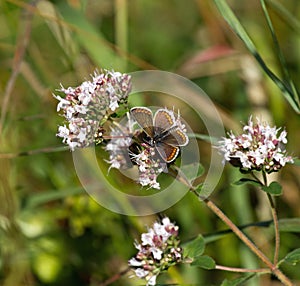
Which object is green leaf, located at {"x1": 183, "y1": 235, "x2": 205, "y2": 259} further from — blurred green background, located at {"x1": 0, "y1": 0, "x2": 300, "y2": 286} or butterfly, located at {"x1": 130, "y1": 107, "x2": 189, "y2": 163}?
blurred green background, located at {"x1": 0, "y1": 0, "x2": 300, "y2": 286}

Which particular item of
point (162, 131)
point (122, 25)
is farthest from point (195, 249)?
point (122, 25)

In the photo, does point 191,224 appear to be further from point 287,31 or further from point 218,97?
point 287,31

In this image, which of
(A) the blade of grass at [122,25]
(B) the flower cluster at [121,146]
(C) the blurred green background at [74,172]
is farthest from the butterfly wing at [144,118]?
(A) the blade of grass at [122,25]

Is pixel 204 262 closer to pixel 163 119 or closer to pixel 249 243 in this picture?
pixel 249 243

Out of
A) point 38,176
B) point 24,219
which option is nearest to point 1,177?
point 24,219

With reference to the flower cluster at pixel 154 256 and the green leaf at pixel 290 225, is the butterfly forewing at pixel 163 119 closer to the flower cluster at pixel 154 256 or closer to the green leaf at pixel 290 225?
the flower cluster at pixel 154 256
